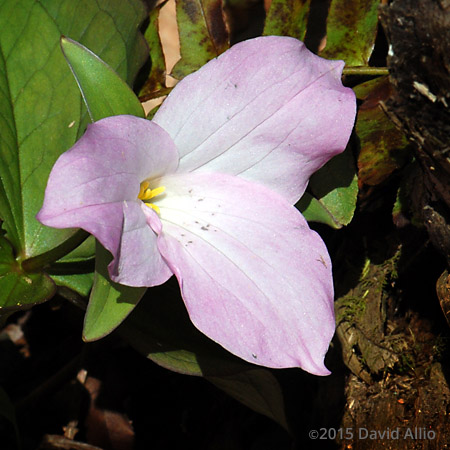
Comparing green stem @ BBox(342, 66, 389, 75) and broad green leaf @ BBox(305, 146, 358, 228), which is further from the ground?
green stem @ BBox(342, 66, 389, 75)

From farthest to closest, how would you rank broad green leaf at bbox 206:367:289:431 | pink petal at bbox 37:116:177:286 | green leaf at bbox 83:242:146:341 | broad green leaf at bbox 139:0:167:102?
broad green leaf at bbox 139:0:167:102 → broad green leaf at bbox 206:367:289:431 → green leaf at bbox 83:242:146:341 → pink petal at bbox 37:116:177:286

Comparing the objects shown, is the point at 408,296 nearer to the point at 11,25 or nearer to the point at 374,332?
the point at 374,332

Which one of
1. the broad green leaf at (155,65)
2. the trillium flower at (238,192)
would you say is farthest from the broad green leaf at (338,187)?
the broad green leaf at (155,65)

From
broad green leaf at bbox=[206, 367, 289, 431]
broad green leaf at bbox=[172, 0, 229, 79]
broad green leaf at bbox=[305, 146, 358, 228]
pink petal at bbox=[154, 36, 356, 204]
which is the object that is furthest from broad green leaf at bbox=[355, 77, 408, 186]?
broad green leaf at bbox=[206, 367, 289, 431]

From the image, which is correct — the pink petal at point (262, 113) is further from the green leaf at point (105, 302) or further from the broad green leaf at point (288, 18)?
the broad green leaf at point (288, 18)

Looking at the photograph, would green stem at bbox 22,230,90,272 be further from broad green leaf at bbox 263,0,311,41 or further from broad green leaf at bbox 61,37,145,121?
broad green leaf at bbox 263,0,311,41

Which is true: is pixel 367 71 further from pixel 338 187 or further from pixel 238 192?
pixel 238 192

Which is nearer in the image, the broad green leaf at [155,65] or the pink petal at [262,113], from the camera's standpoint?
the pink petal at [262,113]
